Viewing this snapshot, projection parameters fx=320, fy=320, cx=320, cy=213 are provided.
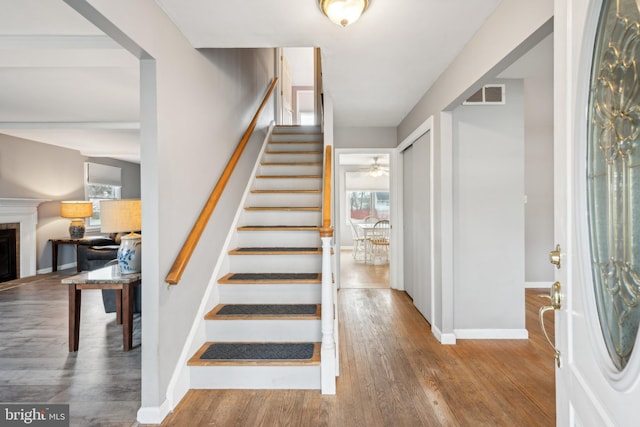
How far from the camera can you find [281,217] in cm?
334

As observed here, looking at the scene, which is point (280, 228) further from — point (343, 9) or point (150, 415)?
point (343, 9)

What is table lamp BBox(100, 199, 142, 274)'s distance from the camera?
2.44 meters

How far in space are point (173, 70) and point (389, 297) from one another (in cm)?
349

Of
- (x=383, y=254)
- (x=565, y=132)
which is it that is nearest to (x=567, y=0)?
(x=565, y=132)

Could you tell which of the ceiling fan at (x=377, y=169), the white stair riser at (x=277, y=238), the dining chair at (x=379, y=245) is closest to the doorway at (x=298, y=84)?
the ceiling fan at (x=377, y=169)

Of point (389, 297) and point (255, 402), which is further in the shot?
point (389, 297)

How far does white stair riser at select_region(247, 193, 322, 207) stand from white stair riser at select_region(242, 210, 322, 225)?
0.82 ft

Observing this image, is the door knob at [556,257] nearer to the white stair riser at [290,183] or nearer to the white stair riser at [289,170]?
the white stair riser at [290,183]

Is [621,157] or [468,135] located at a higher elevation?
[468,135]

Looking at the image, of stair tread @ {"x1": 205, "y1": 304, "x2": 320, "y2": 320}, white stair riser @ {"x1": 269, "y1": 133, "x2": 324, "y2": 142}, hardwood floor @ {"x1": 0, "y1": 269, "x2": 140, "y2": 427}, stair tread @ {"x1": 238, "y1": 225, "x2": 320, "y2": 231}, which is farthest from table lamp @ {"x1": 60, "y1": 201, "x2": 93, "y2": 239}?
stair tread @ {"x1": 205, "y1": 304, "x2": 320, "y2": 320}

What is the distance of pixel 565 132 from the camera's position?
86 centimetres

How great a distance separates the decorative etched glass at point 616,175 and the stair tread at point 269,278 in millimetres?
1968

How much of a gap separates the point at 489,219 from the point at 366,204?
641cm

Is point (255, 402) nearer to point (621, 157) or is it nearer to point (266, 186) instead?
point (621, 157)
